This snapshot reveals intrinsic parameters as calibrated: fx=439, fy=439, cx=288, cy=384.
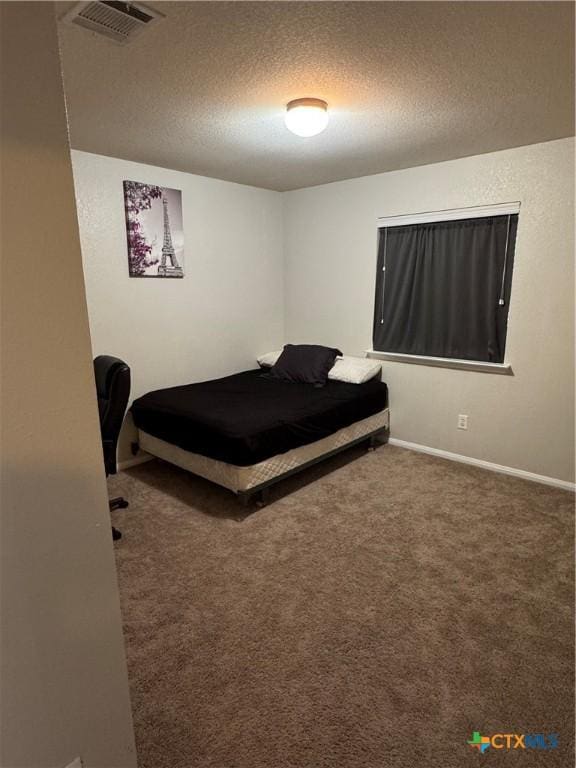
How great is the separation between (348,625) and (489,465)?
2.14m

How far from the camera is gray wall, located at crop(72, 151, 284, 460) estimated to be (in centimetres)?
327

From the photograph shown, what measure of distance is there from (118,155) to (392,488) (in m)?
3.15

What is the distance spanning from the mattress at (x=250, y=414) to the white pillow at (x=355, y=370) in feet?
0.20

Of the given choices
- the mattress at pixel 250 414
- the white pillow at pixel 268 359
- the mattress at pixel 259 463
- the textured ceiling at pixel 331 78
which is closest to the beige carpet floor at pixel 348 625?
the mattress at pixel 259 463

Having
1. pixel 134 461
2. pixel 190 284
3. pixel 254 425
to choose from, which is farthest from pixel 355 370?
pixel 134 461

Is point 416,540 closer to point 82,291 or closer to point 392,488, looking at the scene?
point 392,488

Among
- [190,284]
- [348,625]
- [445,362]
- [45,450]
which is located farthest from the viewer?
[190,284]

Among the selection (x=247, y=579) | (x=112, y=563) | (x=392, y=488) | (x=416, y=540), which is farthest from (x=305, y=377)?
(x=112, y=563)

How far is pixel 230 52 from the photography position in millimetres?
1778

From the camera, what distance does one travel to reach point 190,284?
3895mm

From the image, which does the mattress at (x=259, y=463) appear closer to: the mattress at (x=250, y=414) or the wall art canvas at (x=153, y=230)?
the mattress at (x=250, y=414)

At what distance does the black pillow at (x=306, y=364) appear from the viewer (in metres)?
3.98

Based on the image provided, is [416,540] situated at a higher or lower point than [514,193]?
lower

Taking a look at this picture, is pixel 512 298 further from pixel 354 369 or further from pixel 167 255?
pixel 167 255
